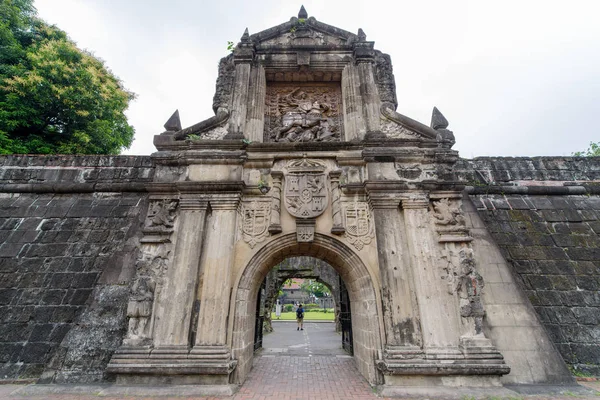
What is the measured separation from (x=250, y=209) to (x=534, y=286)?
21.4 ft

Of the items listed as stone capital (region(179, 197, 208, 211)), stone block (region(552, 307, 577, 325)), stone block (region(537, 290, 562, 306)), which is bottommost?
stone block (region(552, 307, 577, 325))

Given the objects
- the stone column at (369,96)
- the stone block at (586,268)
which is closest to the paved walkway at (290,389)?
the stone block at (586,268)

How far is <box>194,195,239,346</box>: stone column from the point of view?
200 inches

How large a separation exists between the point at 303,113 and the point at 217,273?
4651 mm

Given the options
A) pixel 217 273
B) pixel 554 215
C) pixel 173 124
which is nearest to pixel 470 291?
pixel 554 215

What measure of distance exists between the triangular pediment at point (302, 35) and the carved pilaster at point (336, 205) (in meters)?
4.02

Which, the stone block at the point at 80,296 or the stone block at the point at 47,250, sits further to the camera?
the stone block at the point at 47,250

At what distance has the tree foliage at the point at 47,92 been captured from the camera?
11.6 m

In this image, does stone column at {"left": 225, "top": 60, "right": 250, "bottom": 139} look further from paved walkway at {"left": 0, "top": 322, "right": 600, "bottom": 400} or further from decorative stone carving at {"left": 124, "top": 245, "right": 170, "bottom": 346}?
paved walkway at {"left": 0, "top": 322, "right": 600, "bottom": 400}

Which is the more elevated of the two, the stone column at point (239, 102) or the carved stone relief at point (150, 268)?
Answer: the stone column at point (239, 102)

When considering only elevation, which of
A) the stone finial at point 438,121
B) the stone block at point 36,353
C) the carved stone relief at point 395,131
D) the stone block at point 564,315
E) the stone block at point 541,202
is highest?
the stone finial at point 438,121

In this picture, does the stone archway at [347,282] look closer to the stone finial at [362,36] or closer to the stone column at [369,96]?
the stone column at [369,96]

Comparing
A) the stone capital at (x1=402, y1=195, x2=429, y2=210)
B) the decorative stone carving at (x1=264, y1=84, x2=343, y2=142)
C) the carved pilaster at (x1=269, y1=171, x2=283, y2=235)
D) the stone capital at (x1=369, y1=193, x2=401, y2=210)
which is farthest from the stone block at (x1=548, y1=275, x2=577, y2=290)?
the carved pilaster at (x1=269, y1=171, x2=283, y2=235)

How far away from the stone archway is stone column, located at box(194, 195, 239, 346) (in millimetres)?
283
